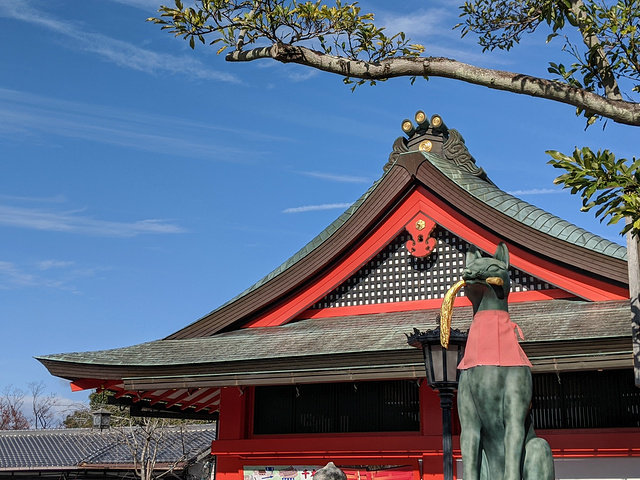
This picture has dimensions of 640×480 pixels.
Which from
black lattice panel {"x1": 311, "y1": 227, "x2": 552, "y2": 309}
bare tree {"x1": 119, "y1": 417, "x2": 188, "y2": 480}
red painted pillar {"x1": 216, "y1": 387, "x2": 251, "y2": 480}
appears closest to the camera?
black lattice panel {"x1": 311, "y1": 227, "x2": 552, "y2": 309}

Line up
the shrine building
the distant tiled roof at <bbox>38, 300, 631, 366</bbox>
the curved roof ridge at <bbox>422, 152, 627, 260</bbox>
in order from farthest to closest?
the curved roof ridge at <bbox>422, 152, 627, 260</bbox> < the shrine building < the distant tiled roof at <bbox>38, 300, 631, 366</bbox>

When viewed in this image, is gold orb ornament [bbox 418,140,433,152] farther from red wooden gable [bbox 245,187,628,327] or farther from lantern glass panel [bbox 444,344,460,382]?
lantern glass panel [bbox 444,344,460,382]

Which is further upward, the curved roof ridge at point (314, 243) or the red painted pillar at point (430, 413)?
the curved roof ridge at point (314, 243)

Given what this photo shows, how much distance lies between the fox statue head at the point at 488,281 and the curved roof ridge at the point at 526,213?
441 cm

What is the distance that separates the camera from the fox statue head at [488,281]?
262 inches

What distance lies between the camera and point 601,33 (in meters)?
6.76

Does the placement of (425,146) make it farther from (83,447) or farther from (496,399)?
(83,447)

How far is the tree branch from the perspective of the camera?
6074 mm

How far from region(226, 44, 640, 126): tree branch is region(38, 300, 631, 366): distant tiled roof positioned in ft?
12.1

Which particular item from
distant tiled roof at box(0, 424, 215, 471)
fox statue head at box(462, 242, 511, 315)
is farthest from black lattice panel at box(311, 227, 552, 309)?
distant tiled roof at box(0, 424, 215, 471)

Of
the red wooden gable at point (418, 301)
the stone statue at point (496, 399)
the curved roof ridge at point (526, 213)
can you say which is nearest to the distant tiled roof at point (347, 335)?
the red wooden gable at point (418, 301)

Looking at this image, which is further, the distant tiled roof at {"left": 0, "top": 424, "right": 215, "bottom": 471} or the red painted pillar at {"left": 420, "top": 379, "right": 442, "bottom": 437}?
the distant tiled roof at {"left": 0, "top": 424, "right": 215, "bottom": 471}

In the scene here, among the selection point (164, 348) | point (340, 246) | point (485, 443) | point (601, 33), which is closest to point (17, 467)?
point (164, 348)

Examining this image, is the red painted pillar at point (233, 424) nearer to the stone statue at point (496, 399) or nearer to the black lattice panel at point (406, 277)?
the black lattice panel at point (406, 277)
